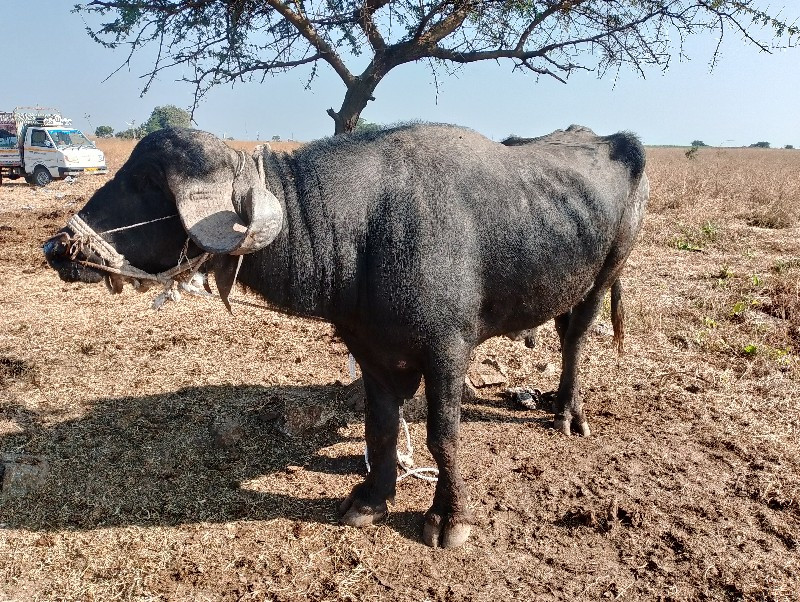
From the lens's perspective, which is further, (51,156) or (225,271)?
(51,156)

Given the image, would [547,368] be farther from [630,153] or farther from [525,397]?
[630,153]

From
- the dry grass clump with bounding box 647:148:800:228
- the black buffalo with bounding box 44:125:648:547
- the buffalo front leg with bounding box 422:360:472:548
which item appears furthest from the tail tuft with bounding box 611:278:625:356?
the dry grass clump with bounding box 647:148:800:228

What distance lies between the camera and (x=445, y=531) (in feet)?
11.0

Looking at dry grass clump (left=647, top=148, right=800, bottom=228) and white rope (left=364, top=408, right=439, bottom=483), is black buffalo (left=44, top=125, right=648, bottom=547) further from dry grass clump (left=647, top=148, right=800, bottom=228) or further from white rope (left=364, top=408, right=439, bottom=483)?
dry grass clump (left=647, top=148, right=800, bottom=228)

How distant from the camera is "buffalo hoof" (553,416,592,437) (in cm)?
459

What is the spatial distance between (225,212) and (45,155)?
75.9 feet

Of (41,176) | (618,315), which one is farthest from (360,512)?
(41,176)

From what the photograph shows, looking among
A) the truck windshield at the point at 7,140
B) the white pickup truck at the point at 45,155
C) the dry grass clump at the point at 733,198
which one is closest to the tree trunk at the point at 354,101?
the dry grass clump at the point at 733,198

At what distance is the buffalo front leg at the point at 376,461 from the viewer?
3527mm

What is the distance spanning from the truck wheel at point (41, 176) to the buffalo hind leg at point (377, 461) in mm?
22713

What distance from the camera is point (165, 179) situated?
2.67 meters

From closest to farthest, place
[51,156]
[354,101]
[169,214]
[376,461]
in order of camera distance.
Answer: [169,214], [376,461], [354,101], [51,156]

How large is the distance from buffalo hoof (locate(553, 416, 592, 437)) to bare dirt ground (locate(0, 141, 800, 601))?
0.24 ft

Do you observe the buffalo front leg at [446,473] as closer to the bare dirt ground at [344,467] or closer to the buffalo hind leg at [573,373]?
the bare dirt ground at [344,467]
